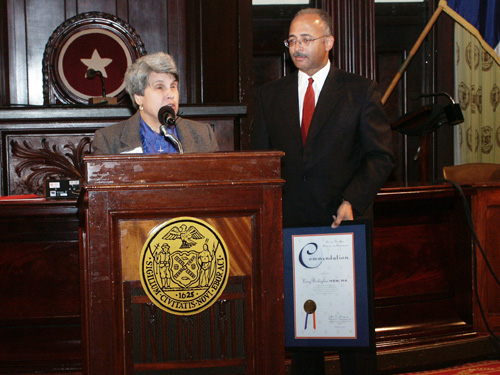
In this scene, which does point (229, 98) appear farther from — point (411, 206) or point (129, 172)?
point (129, 172)

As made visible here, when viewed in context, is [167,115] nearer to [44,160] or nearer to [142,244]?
[142,244]

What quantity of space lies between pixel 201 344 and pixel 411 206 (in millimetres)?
1880

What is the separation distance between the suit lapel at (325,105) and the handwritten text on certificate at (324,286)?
1.45 ft

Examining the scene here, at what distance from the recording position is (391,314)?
10.4ft

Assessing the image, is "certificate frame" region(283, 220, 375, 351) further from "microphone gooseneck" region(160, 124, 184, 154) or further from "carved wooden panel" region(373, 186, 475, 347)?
"carved wooden panel" region(373, 186, 475, 347)

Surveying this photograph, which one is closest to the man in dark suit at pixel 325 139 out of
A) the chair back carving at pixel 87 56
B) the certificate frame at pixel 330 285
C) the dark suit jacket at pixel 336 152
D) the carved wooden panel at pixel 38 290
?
the dark suit jacket at pixel 336 152

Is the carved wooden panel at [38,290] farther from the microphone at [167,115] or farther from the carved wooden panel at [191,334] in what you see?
the carved wooden panel at [191,334]

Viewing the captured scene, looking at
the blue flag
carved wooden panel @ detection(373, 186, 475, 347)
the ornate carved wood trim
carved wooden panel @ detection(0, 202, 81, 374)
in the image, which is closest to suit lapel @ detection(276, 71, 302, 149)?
carved wooden panel @ detection(373, 186, 475, 347)

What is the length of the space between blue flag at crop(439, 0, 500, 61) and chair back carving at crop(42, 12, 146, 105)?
8.61 feet

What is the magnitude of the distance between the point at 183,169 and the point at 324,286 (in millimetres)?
754

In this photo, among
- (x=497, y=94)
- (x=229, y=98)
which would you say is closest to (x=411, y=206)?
(x=229, y=98)

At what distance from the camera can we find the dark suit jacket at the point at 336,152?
231 cm

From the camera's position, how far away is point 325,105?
7.72ft

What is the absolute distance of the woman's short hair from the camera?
2.38 m
